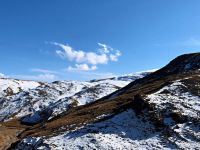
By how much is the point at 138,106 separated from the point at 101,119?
251 inches

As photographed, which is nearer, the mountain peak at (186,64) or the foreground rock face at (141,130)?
the foreground rock face at (141,130)

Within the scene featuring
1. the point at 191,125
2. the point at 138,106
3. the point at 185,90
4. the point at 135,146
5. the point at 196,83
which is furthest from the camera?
the point at 196,83

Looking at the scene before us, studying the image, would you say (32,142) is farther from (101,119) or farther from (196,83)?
(196,83)

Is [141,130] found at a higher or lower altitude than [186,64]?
lower

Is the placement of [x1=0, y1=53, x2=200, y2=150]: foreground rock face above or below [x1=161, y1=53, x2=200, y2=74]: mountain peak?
below

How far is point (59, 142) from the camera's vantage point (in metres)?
47.5

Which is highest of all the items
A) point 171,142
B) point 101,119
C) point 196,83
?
point 196,83

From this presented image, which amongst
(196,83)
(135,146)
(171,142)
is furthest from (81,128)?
(196,83)

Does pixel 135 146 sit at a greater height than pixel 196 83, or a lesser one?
lesser

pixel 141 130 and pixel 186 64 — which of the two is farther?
pixel 186 64

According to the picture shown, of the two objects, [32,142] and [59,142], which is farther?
[32,142]

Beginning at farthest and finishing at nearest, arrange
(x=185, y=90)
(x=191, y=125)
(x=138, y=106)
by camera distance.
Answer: (x=185, y=90)
(x=138, y=106)
(x=191, y=125)

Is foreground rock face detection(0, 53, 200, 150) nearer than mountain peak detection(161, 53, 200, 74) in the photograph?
Yes

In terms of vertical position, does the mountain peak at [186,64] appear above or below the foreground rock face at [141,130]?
above
